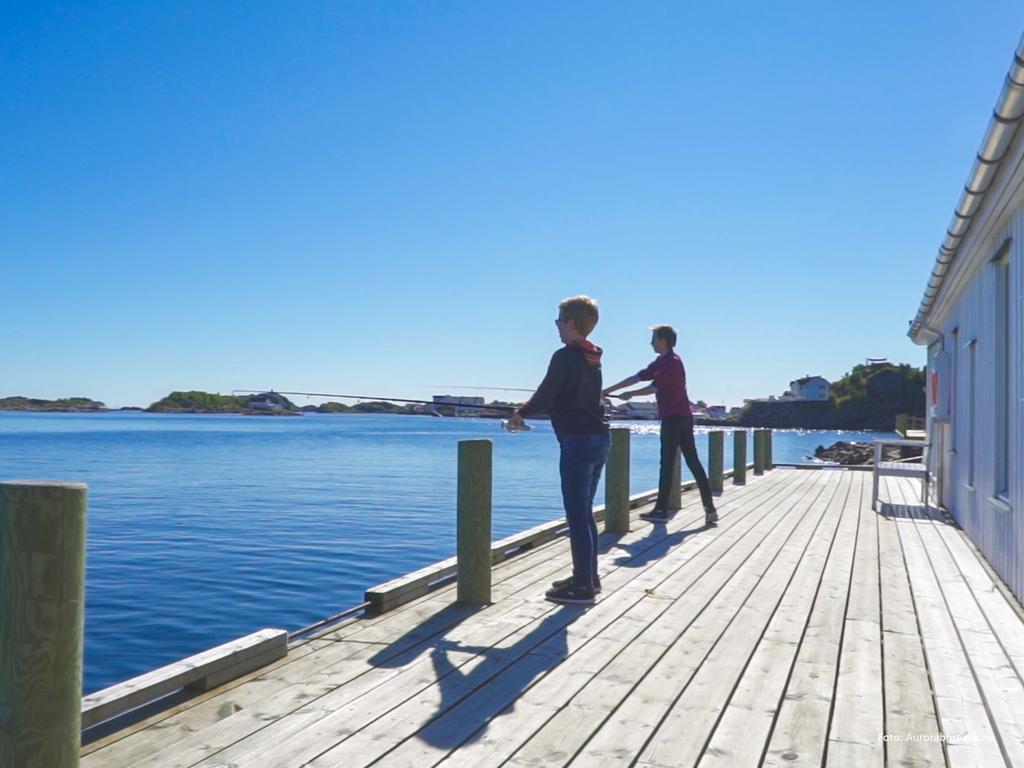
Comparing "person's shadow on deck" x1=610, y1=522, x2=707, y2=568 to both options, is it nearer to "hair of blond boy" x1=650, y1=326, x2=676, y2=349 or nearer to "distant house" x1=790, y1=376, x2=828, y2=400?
"hair of blond boy" x1=650, y1=326, x2=676, y2=349

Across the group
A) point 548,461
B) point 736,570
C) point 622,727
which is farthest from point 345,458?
point 622,727

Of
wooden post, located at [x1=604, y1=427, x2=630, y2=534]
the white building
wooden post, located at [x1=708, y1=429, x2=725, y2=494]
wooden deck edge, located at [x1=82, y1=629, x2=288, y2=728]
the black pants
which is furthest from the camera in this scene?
wooden post, located at [x1=708, y1=429, x2=725, y2=494]

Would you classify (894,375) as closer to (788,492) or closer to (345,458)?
(345,458)

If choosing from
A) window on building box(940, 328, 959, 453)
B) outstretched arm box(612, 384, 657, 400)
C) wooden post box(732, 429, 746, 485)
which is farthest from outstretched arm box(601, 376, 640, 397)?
wooden post box(732, 429, 746, 485)

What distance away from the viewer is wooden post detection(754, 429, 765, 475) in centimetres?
1642

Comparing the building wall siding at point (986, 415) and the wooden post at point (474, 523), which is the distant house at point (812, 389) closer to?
the building wall siding at point (986, 415)

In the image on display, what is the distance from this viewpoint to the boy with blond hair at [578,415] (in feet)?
16.0

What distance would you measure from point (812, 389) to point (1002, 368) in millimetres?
138342

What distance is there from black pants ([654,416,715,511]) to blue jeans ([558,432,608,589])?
11.9 feet

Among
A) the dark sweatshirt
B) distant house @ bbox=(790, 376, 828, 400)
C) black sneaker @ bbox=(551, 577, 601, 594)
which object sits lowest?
black sneaker @ bbox=(551, 577, 601, 594)

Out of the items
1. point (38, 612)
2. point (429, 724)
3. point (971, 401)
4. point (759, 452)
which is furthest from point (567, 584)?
point (759, 452)

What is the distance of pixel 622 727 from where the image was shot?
3.04m

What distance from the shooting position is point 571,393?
4902mm

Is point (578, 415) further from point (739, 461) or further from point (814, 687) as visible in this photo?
point (739, 461)
